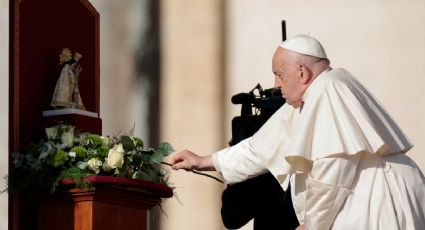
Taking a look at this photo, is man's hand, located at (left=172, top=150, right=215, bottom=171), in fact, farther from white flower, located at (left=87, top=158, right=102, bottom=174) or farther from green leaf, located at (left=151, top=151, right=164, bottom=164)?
white flower, located at (left=87, top=158, right=102, bottom=174)

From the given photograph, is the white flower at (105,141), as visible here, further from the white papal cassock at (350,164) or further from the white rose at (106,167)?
the white papal cassock at (350,164)

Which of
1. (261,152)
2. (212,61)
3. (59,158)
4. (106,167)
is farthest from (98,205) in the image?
(212,61)

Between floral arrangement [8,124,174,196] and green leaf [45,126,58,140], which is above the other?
green leaf [45,126,58,140]

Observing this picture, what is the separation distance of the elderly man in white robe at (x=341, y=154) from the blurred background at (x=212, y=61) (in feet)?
15.4

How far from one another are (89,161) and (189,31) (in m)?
5.07

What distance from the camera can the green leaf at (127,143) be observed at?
613cm

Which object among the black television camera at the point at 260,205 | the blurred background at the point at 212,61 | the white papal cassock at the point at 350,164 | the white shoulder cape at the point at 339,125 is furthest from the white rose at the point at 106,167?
the blurred background at the point at 212,61

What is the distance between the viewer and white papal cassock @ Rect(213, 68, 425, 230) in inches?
190

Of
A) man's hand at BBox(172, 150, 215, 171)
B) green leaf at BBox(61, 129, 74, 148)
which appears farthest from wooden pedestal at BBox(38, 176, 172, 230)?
green leaf at BBox(61, 129, 74, 148)

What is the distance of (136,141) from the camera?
20.5 feet

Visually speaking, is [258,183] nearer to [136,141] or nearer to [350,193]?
[136,141]

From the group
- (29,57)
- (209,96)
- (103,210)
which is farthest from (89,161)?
(209,96)

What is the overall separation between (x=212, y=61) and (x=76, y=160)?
4805 mm

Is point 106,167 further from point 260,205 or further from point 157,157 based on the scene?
point 260,205
